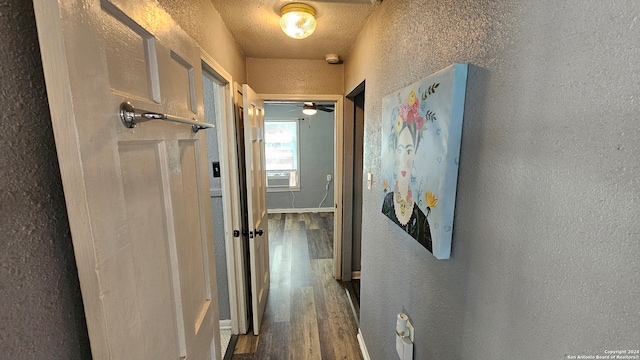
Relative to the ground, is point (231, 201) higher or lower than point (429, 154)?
lower

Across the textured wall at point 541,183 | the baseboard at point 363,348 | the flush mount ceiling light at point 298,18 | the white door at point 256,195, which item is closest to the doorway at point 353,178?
the baseboard at point 363,348

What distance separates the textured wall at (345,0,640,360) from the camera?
38 cm

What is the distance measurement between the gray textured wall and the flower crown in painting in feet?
14.2

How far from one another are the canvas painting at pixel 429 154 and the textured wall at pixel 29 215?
89cm

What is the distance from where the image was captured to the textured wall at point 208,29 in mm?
1059

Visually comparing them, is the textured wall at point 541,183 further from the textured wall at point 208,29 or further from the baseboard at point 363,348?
the baseboard at point 363,348

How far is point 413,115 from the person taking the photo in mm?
963

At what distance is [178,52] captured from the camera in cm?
86

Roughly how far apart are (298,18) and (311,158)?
13.4 ft

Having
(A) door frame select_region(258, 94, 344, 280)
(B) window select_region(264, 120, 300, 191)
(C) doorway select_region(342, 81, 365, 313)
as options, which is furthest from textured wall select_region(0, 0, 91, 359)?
(B) window select_region(264, 120, 300, 191)

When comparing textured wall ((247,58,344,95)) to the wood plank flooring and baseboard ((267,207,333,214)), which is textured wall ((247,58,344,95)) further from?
baseboard ((267,207,333,214))

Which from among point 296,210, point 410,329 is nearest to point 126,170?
point 410,329

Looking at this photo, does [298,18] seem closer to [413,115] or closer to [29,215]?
[413,115]

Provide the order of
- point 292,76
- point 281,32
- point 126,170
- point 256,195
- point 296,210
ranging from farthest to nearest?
1. point 296,210
2. point 292,76
3. point 256,195
4. point 281,32
5. point 126,170
